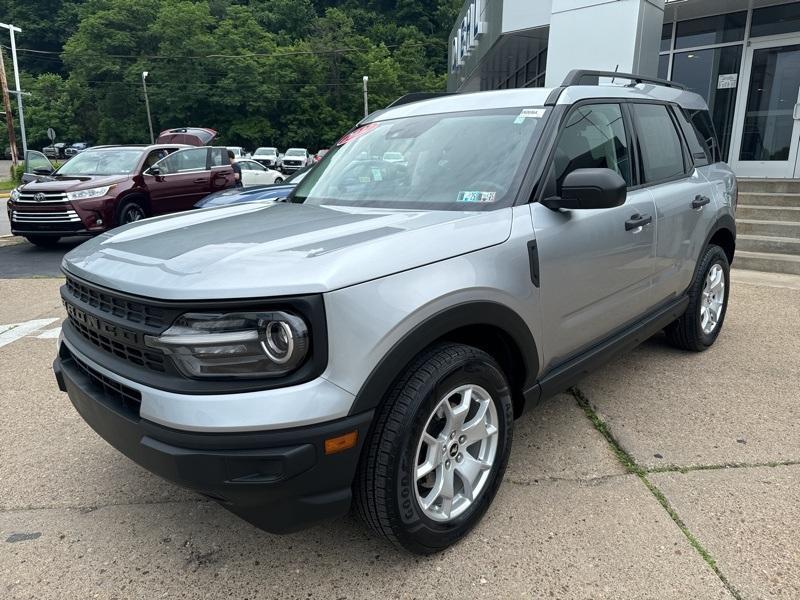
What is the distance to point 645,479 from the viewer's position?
2.73m

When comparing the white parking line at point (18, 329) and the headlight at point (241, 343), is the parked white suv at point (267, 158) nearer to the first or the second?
the white parking line at point (18, 329)

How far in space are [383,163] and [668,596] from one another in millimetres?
2271

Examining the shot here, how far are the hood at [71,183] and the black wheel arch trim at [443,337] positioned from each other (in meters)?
8.81

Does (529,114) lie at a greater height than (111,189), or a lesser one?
greater

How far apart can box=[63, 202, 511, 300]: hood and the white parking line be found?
2.98 metres

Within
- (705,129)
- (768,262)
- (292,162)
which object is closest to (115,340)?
(705,129)

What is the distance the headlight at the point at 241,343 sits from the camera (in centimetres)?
175

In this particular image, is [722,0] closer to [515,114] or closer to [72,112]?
[515,114]

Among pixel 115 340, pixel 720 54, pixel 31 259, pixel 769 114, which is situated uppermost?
pixel 720 54

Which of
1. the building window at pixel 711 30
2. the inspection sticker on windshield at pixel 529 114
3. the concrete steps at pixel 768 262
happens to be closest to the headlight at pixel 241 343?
the inspection sticker on windshield at pixel 529 114

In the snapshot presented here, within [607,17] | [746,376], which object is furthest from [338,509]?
[607,17]

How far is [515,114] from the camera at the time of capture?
9.30ft

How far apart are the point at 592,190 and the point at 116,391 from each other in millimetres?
1960

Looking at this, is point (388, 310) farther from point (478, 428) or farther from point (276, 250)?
point (478, 428)
